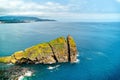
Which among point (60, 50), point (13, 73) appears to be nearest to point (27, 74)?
point (13, 73)

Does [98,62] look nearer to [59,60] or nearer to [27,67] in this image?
[59,60]

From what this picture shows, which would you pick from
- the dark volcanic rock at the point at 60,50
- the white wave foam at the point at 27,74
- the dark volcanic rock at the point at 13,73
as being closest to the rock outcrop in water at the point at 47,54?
the dark volcanic rock at the point at 60,50

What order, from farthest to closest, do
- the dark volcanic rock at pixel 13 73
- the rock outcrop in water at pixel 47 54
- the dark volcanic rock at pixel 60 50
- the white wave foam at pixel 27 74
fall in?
the dark volcanic rock at pixel 60 50
the rock outcrop in water at pixel 47 54
the white wave foam at pixel 27 74
the dark volcanic rock at pixel 13 73

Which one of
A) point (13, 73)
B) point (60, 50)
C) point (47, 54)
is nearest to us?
point (13, 73)

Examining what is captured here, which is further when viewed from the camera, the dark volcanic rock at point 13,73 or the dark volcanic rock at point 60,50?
the dark volcanic rock at point 60,50

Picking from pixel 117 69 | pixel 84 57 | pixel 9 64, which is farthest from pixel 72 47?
pixel 9 64

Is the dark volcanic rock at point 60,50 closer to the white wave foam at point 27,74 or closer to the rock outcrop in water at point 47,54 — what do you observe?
the rock outcrop in water at point 47,54

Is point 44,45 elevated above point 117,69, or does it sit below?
above

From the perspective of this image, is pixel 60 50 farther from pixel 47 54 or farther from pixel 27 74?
pixel 27 74
